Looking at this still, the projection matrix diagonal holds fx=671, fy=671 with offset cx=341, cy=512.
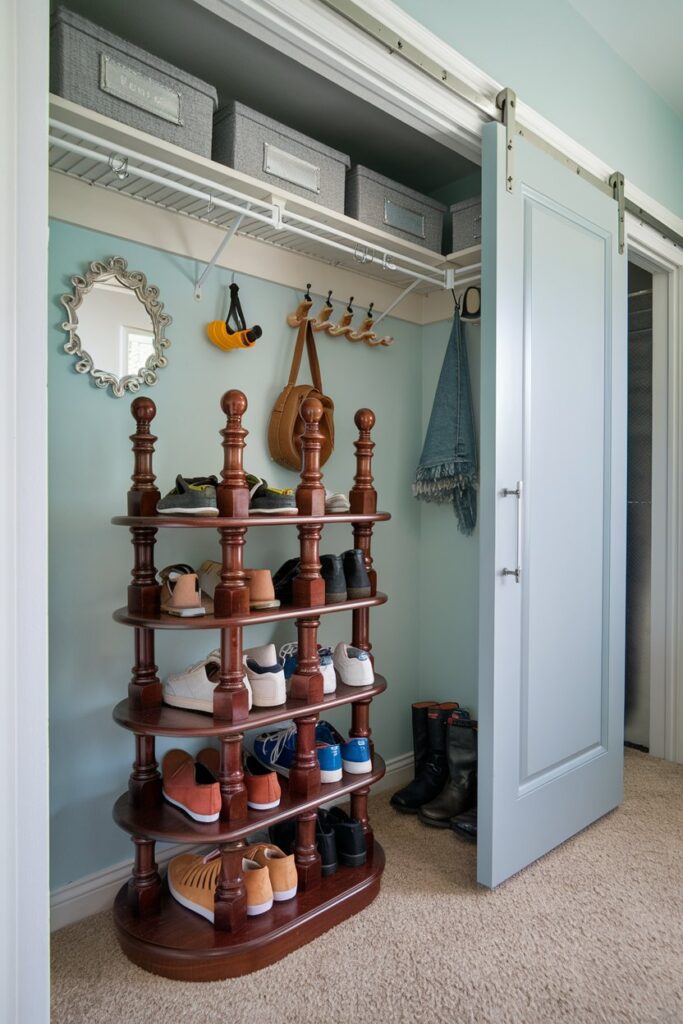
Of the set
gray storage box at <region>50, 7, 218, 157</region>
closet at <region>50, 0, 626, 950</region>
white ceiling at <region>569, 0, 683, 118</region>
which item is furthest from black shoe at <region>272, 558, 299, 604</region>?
white ceiling at <region>569, 0, 683, 118</region>

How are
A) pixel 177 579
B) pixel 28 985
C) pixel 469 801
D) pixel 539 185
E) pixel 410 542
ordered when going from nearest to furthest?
pixel 28 985
pixel 177 579
pixel 539 185
pixel 469 801
pixel 410 542

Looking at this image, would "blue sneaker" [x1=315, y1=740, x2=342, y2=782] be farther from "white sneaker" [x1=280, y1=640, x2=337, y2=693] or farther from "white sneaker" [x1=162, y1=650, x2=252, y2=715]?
"white sneaker" [x1=162, y1=650, x2=252, y2=715]

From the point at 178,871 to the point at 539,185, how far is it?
215cm

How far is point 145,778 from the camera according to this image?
1.69 meters

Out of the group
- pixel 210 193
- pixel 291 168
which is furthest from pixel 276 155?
pixel 210 193

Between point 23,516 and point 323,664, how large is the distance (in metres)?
1.02

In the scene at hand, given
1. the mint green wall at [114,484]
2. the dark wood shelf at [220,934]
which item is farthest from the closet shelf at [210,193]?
the dark wood shelf at [220,934]

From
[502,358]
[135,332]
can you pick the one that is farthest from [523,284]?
[135,332]

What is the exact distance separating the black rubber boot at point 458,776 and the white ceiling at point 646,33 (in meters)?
2.42

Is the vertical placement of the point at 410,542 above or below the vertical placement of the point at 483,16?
below

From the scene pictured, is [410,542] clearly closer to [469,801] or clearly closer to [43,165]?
[469,801]

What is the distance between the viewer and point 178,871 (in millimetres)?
1711

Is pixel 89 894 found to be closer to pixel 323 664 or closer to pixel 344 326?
pixel 323 664

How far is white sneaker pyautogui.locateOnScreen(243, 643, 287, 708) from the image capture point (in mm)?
1668
